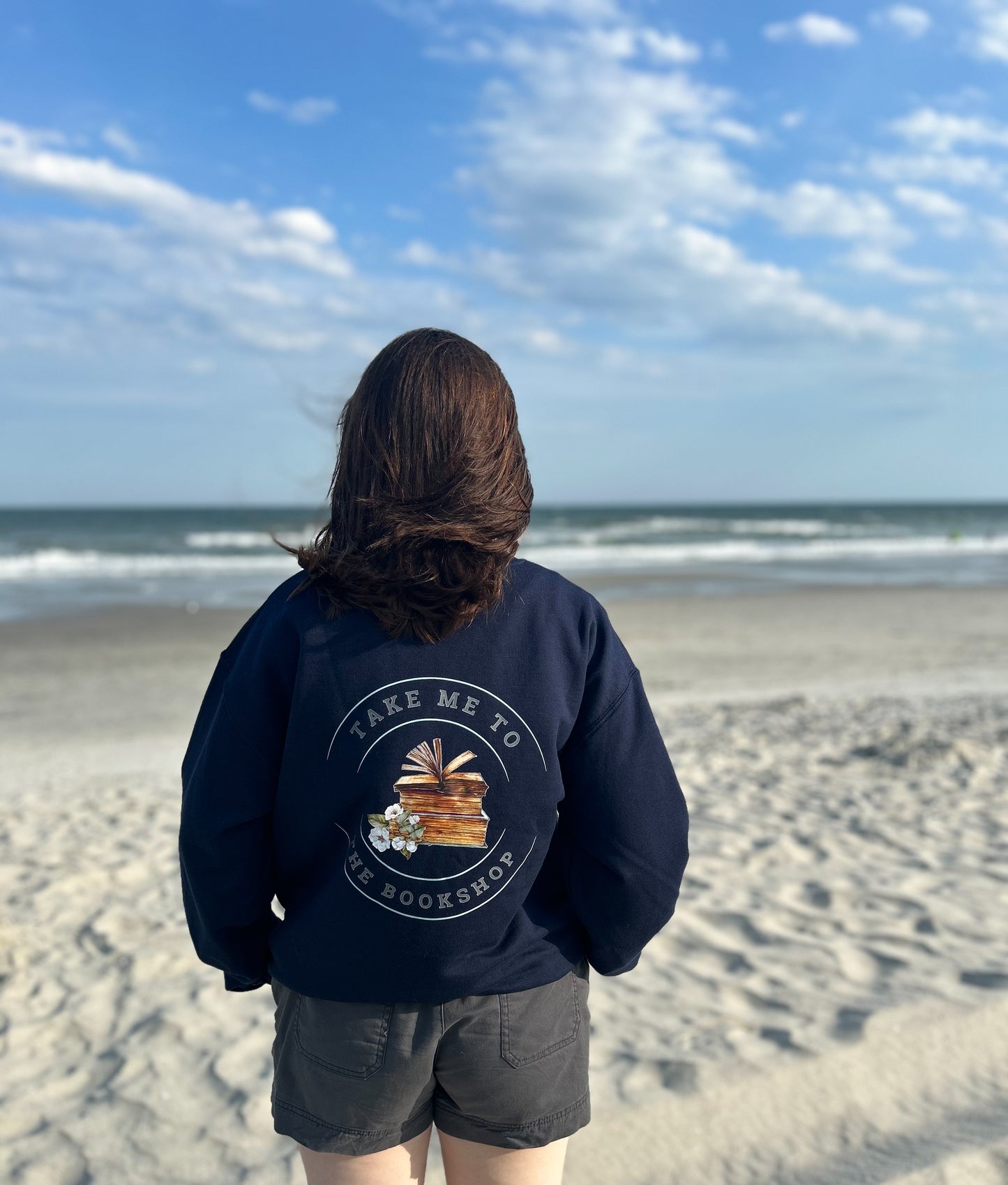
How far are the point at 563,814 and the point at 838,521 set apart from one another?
55.3 m

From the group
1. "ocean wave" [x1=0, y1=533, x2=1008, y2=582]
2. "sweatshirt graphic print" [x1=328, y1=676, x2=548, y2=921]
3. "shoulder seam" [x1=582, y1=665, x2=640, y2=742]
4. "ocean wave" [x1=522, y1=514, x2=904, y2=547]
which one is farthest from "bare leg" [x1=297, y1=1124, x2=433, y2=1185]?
"ocean wave" [x1=522, y1=514, x2=904, y2=547]

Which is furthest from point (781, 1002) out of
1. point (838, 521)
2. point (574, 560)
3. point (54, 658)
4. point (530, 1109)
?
point (838, 521)

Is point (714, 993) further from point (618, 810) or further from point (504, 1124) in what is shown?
point (618, 810)

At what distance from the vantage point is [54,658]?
416 inches

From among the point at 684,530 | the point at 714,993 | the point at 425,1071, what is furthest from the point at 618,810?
the point at 684,530

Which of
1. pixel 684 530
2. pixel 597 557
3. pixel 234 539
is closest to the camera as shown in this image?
pixel 597 557

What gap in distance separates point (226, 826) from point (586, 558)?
27246 mm

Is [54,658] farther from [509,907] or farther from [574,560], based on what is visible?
[574,560]

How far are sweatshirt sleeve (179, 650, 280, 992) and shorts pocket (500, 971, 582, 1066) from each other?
40cm

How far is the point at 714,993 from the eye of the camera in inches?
122

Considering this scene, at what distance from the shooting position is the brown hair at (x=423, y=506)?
133cm

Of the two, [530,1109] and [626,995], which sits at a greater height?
[530,1109]

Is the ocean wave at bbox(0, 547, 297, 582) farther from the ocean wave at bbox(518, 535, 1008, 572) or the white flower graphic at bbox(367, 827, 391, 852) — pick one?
the white flower graphic at bbox(367, 827, 391, 852)

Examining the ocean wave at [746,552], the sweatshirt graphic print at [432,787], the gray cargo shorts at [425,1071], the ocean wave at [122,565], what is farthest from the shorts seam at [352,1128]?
the ocean wave at [746,552]
